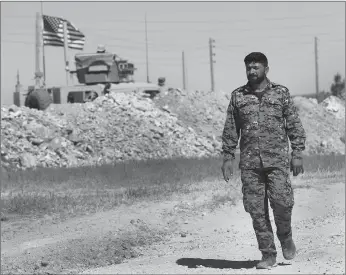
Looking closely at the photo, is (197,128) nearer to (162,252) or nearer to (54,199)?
(54,199)

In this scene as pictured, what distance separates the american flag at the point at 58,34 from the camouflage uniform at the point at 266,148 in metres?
32.4

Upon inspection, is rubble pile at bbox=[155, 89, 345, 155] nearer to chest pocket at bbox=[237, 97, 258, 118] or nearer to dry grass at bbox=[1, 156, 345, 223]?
dry grass at bbox=[1, 156, 345, 223]

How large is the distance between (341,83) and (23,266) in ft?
231

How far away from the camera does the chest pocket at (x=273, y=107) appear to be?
7.77m

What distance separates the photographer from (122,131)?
35469mm

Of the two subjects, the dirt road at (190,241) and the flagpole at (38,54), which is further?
the flagpole at (38,54)

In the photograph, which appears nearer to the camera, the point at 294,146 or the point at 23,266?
the point at 294,146

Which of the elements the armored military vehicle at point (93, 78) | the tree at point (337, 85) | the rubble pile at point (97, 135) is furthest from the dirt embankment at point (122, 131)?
the tree at point (337, 85)

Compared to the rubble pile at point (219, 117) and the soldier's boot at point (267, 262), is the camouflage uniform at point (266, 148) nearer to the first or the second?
the soldier's boot at point (267, 262)

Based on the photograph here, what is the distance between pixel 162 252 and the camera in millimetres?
10570

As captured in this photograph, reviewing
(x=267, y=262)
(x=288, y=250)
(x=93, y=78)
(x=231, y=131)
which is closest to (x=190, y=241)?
(x=288, y=250)

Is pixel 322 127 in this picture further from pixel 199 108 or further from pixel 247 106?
pixel 247 106

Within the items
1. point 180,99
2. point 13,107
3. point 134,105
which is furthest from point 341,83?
point 13,107

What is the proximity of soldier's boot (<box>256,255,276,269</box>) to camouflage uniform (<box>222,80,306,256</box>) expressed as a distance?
5 cm
